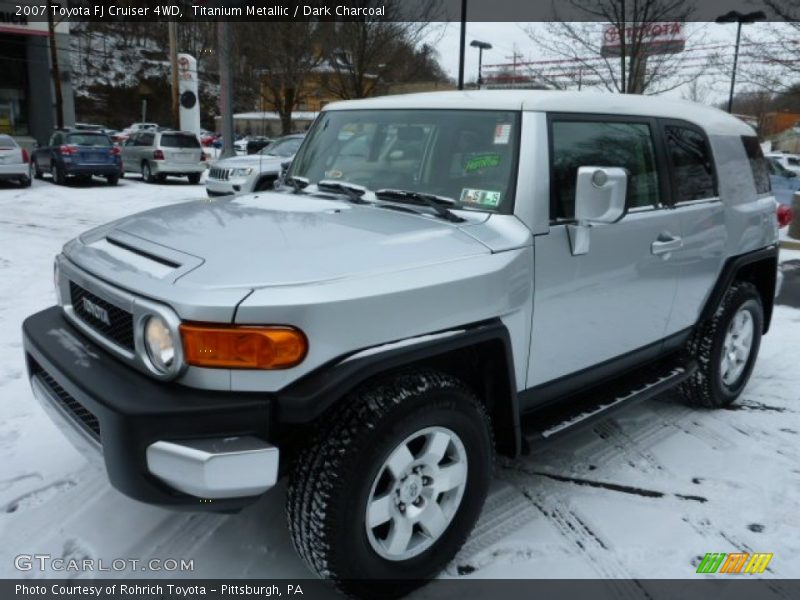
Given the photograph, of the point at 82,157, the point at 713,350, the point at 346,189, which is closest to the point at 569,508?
the point at 713,350

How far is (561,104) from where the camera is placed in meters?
3.20

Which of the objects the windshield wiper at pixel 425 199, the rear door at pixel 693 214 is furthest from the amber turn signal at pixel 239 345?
the rear door at pixel 693 214

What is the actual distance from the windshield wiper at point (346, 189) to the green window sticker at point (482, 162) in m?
0.52

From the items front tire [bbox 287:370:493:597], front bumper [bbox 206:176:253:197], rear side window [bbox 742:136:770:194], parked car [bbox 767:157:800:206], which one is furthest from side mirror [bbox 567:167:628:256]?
parked car [bbox 767:157:800:206]

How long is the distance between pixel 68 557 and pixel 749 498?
3105mm

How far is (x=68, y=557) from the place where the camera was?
9.21 ft

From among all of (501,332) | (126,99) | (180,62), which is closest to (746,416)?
(501,332)

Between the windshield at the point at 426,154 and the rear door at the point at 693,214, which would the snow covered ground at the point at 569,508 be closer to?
the rear door at the point at 693,214

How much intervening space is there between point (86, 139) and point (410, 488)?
18821 mm

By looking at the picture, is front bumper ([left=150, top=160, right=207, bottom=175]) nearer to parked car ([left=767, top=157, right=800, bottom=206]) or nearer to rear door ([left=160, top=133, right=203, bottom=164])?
rear door ([left=160, top=133, right=203, bottom=164])

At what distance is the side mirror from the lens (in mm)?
2783

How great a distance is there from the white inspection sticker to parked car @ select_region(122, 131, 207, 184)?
18275mm

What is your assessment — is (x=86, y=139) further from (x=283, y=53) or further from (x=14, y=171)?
(x=283, y=53)

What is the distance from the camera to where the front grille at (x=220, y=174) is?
13.0m
